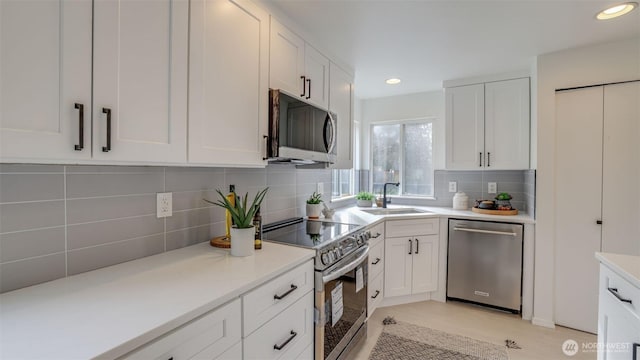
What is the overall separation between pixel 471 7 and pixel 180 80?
1685 mm

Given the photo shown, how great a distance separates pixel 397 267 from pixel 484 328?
2.73 feet

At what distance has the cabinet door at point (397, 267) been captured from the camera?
9.08 feet

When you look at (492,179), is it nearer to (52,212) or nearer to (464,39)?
(464,39)

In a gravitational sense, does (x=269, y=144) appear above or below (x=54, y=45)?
below

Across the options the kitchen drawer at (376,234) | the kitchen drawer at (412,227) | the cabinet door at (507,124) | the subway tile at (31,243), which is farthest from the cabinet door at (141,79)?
the cabinet door at (507,124)

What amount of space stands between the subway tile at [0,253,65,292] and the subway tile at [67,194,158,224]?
0.15m

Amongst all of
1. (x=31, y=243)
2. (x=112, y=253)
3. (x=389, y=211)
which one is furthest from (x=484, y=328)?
(x=31, y=243)

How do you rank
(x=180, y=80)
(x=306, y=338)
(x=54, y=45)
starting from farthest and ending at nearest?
(x=306, y=338) → (x=180, y=80) → (x=54, y=45)

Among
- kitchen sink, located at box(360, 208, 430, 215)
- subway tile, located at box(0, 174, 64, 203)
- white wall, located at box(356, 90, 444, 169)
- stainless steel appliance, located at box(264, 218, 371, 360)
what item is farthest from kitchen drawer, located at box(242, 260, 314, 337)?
white wall, located at box(356, 90, 444, 169)

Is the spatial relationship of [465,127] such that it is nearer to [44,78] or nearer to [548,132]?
[548,132]

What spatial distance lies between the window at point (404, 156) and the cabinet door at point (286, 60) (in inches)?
84.0

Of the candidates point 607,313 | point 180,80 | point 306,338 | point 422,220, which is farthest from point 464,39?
point 306,338

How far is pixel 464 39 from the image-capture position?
216cm

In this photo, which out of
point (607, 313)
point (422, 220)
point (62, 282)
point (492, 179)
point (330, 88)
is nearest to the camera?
point (62, 282)
